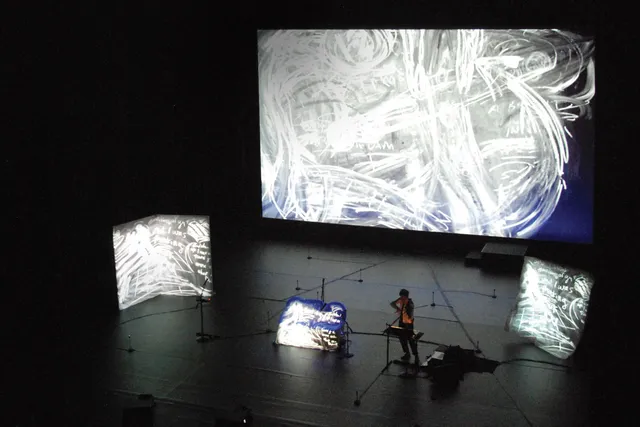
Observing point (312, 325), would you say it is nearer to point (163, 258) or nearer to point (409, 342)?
point (409, 342)

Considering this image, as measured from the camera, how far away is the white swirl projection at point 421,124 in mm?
12477

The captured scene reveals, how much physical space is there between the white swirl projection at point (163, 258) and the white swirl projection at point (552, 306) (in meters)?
4.47

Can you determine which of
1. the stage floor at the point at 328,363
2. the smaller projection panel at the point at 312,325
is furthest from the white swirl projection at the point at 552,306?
the smaller projection panel at the point at 312,325

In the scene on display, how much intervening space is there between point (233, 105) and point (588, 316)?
8.61 m

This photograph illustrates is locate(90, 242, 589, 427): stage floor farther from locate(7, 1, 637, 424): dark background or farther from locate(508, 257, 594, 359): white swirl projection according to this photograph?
locate(7, 1, 637, 424): dark background

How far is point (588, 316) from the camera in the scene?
354 inches

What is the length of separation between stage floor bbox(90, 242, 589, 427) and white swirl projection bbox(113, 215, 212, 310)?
0.73 feet

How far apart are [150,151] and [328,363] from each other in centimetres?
631

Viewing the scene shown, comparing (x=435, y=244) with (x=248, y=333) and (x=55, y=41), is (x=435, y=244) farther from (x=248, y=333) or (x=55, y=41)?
(x=55, y=41)

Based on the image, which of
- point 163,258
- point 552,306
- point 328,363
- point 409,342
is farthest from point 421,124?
point 328,363

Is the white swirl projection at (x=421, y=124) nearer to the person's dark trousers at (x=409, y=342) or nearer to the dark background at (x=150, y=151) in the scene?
the dark background at (x=150, y=151)

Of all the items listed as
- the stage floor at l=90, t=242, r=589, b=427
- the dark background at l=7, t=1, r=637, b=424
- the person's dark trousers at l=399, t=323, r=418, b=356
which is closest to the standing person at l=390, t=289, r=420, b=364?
the person's dark trousers at l=399, t=323, r=418, b=356

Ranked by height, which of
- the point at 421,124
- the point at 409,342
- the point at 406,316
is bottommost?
the point at 409,342

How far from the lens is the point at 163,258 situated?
36.8ft
